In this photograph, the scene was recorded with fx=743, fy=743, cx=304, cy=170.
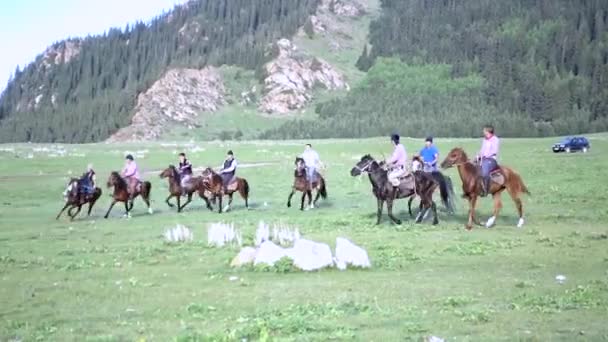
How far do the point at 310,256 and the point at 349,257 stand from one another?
1062mm

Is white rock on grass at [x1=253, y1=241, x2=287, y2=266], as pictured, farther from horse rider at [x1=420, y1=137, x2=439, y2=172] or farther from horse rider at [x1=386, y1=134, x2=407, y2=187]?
horse rider at [x1=420, y1=137, x2=439, y2=172]

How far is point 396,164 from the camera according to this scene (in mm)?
30766

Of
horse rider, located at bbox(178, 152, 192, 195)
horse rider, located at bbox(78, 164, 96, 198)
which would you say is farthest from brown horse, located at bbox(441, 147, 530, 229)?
horse rider, located at bbox(78, 164, 96, 198)

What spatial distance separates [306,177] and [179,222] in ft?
24.1

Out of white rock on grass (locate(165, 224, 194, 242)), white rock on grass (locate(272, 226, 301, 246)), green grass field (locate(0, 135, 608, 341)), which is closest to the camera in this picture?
green grass field (locate(0, 135, 608, 341))

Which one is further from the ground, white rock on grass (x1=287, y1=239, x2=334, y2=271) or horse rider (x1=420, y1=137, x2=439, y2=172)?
horse rider (x1=420, y1=137, x2=439, y2=172)

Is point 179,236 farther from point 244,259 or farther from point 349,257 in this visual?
point 349,257

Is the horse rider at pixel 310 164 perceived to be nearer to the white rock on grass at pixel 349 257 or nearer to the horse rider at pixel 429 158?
the horse rider at pixel 429 158

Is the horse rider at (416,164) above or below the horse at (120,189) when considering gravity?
above

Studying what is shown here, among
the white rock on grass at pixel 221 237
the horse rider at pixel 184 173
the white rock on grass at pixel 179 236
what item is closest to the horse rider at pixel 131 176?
the horse rider at pixel 184 173

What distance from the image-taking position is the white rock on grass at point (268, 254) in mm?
19672

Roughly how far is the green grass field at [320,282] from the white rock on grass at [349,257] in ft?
1.39

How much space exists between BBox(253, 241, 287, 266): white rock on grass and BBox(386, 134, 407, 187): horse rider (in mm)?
10902

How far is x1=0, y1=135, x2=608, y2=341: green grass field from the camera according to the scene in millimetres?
13266
